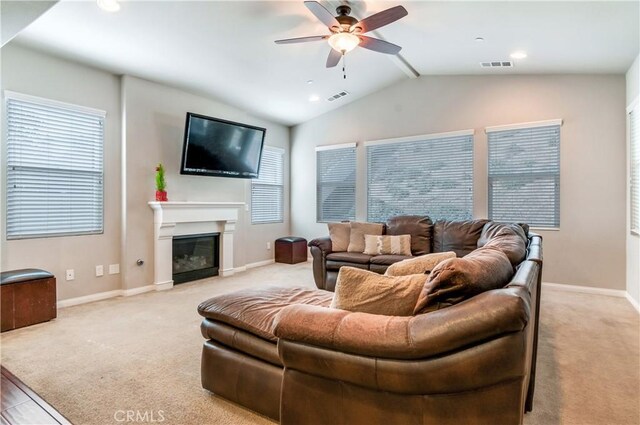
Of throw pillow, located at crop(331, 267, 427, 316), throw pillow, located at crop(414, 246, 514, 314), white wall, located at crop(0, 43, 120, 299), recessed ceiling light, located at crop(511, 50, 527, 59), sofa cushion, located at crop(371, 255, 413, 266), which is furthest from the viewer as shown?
sofa cushion, located at crop(371, 255, 413, 266)

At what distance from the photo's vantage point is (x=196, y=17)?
132 inches

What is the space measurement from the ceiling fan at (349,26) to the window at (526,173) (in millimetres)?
2498

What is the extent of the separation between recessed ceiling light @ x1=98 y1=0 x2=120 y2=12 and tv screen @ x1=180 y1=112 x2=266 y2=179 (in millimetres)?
A: 1632

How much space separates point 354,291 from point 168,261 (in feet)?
12.6

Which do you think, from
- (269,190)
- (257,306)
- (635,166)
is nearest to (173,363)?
(257,306)

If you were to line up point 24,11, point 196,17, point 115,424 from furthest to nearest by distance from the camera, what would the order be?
point 196,17 → point 24,11 → point 115,424

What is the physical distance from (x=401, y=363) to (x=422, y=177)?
15.5 feet

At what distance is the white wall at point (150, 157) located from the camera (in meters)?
4.40

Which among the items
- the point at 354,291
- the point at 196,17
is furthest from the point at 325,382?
the point at 196,17

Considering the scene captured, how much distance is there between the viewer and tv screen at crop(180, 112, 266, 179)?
A: 15.8 ft

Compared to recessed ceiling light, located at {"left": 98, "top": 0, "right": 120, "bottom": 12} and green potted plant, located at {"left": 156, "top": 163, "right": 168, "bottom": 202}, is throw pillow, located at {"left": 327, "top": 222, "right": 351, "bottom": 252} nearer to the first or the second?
green potted plant, located at {"left": 156, "top": 163, "right": 168, "bottom": 202}

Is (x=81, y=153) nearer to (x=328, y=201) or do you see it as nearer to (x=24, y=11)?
(x=24, y=11)

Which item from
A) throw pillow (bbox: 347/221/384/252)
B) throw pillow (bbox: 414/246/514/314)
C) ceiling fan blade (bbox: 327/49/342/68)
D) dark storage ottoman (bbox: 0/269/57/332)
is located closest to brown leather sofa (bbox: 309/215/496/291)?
throw pillow (bbox: 347/221/384/252)

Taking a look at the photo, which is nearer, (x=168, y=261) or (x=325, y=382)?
(x=325, y=382)
